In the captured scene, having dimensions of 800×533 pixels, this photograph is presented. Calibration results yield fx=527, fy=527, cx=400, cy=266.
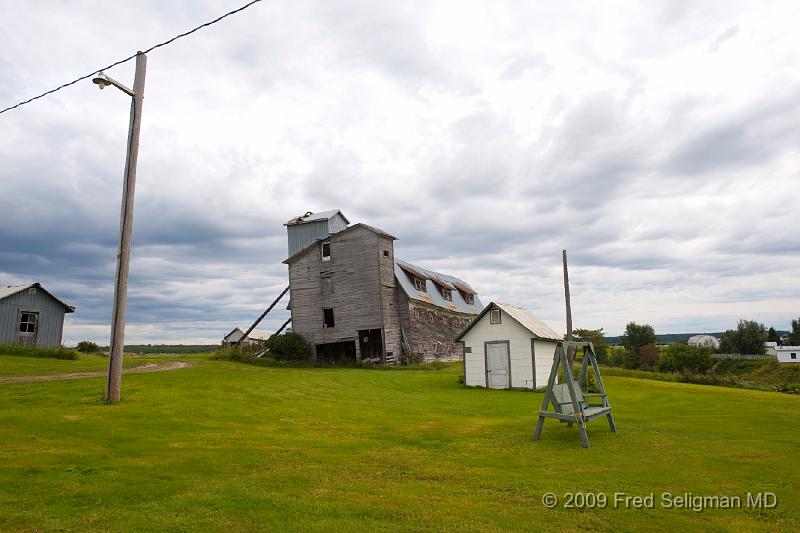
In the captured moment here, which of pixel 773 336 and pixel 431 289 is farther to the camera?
pixel 773 336

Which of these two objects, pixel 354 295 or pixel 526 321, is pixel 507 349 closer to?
pixel 526 321

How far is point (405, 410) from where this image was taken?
16.5m

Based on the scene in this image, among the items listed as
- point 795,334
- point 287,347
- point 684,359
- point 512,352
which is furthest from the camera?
point 795,334

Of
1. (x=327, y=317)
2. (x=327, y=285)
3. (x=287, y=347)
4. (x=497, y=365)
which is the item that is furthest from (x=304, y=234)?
(x=497, y=365)

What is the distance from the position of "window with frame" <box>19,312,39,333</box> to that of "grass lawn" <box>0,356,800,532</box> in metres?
22.5

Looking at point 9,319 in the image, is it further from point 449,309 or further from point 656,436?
point 656,436

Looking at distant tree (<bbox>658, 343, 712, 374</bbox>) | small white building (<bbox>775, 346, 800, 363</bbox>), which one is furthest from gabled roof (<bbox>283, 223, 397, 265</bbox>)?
small white building (<bbox>775, 346, 800, 363</bbox>)

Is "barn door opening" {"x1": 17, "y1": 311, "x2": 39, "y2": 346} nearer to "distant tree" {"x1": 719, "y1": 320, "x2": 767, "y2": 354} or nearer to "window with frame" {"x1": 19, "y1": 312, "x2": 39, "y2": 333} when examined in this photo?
"window with frame" {"x1": 19, "y1": 312, "x2": 39, "y2": 333}

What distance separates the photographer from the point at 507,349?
87.6 feet

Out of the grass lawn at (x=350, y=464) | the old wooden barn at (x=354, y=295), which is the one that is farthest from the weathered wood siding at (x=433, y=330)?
the grass lawn at (x=350, y=464)

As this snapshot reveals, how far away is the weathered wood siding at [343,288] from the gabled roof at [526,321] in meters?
13.5

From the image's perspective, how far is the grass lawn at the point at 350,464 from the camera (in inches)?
253

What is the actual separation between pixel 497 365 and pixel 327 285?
18.7 meters

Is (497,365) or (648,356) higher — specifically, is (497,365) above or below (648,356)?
above
